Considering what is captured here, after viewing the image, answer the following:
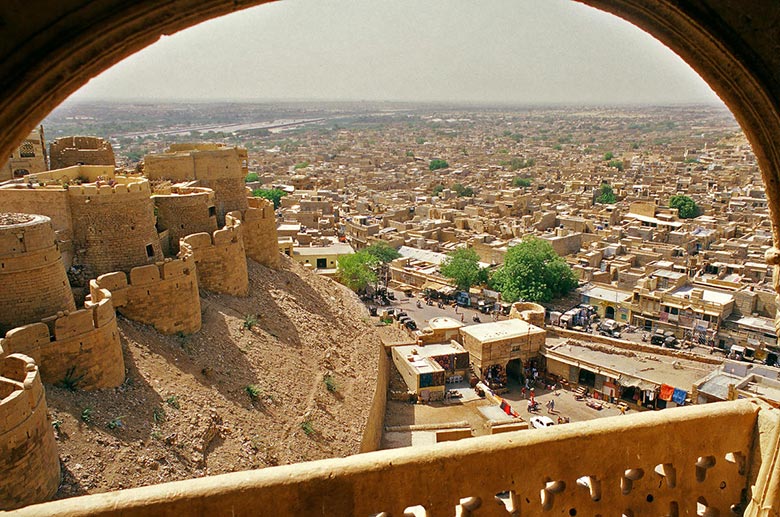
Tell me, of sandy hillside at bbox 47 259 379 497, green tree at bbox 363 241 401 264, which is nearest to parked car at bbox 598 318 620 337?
green tree at bbox 363 241 401 264

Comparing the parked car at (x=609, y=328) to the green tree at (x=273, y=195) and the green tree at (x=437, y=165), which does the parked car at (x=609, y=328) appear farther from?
the green tree at (x=437, y=165)

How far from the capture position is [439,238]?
41.6 m

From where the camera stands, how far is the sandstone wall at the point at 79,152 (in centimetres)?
1634

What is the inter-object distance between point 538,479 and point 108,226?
995 centimetres

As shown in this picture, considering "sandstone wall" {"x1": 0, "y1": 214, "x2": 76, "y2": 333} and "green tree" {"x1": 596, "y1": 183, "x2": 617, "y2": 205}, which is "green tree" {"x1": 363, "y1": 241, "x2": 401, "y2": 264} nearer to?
"sandstone wall" {"x1": 0, "y1": 214, "x2": 76, "y2": 333}

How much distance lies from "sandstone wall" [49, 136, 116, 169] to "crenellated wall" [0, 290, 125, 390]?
8558 mm

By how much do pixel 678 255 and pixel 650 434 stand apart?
110 ft

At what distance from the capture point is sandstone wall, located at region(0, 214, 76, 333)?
28.1 ft

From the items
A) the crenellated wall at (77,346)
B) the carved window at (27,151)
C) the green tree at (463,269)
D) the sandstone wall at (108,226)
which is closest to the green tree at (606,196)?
the green tree at (463,269)

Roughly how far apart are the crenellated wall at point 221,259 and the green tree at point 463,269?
1859 centimetres

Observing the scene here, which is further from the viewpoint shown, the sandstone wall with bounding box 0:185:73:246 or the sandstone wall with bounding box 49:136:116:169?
the sandstone wall with bounding box 49:136:116:169

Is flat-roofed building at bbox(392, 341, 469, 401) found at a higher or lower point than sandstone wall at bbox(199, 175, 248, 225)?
lower

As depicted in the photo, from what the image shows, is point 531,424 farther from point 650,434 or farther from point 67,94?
point 67,94

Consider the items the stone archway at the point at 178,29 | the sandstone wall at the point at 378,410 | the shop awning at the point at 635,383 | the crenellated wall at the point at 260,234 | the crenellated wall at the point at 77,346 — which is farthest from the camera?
the shop awning at the point at 635,383
